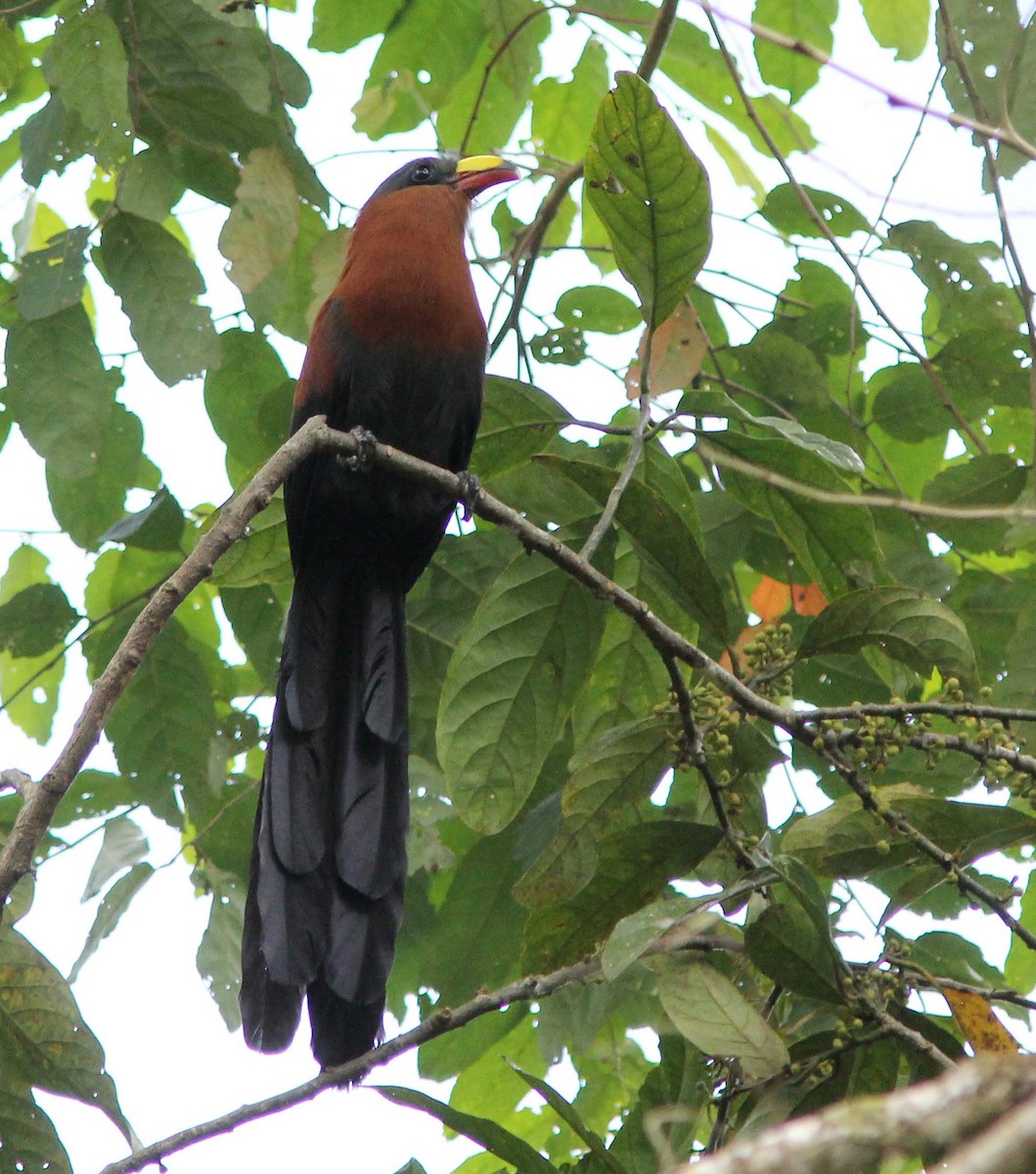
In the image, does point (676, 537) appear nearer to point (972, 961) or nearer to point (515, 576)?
point (515, 576)

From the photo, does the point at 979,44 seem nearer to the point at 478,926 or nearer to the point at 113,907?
the point at 478,926

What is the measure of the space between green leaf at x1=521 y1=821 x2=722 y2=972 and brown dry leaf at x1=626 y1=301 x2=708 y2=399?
0.92 metres

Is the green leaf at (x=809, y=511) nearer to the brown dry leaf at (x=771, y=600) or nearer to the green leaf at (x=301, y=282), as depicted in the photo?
the brown dry leaf at (x=771, y=600)

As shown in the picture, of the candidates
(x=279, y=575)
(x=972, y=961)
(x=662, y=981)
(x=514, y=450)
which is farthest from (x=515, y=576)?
(x=972, y=961)

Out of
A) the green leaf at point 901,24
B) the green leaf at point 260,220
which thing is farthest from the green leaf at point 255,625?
the green leaf at point 901,24

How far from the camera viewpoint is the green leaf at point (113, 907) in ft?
9.82

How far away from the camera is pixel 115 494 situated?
3.24 meters

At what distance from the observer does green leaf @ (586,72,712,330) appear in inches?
87.0

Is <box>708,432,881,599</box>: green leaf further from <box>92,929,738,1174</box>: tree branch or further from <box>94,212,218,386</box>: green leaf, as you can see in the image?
<box>94,212,218,386</box>: green leaf

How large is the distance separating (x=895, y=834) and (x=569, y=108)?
8.19 ft

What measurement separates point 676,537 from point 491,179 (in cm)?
182

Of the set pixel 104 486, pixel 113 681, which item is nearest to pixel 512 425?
pixel 104 486

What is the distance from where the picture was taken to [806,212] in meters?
3.28

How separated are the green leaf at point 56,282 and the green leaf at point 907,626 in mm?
1640
